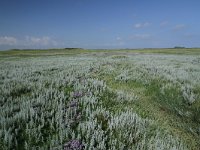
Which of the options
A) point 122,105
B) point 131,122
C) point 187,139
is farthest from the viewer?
point 122,105

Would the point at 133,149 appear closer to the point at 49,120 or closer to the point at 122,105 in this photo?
the point at 49,120

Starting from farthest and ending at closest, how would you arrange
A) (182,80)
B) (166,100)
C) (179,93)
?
(182,80), (179,93), (166,100)

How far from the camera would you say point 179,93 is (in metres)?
9.77

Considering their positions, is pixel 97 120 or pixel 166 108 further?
pixel 166 108

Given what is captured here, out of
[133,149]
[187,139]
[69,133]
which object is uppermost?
[69,133]

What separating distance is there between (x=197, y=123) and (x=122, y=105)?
2.42 metres

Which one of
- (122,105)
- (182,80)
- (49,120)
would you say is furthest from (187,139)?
(182,80)

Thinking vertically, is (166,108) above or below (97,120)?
below

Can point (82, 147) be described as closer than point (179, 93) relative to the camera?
Yes

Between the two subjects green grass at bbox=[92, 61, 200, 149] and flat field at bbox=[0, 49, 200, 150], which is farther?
green grass at bbox=[92, 61, 200, 149]

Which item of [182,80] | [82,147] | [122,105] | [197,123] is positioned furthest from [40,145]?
[182,80]

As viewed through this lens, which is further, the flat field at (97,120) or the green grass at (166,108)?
the green grass at (166,108)

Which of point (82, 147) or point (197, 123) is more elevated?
point (82, 147)

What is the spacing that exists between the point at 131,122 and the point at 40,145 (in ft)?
7.50
